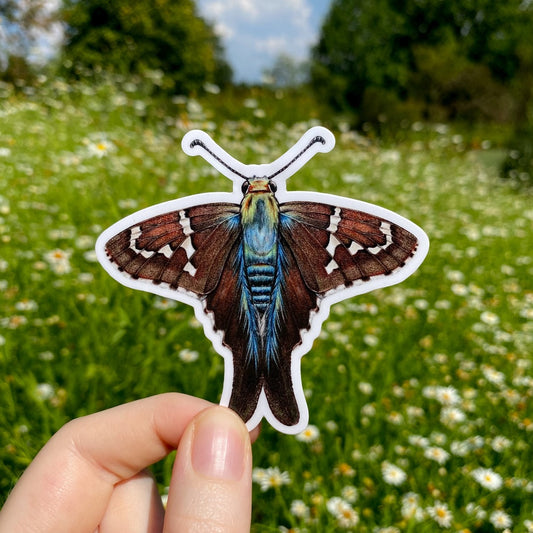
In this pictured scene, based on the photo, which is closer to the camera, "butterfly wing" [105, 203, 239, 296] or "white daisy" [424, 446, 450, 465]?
"butterfly wing" [105, 203, 239, 296]

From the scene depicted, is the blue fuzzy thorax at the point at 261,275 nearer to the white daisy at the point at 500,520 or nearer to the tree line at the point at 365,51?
the white daisy at the point at 500,520

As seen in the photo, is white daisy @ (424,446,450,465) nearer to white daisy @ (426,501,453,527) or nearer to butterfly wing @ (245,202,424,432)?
white daisy @ (426,501,453,527)

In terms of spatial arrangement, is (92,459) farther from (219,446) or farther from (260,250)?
(260,250)

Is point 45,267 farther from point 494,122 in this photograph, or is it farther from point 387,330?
point 494,122

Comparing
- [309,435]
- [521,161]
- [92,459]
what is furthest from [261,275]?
[521,161]

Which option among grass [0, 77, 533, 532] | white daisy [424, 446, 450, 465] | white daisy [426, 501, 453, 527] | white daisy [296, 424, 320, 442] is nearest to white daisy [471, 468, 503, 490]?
grass [0, 77, 533, 532]
